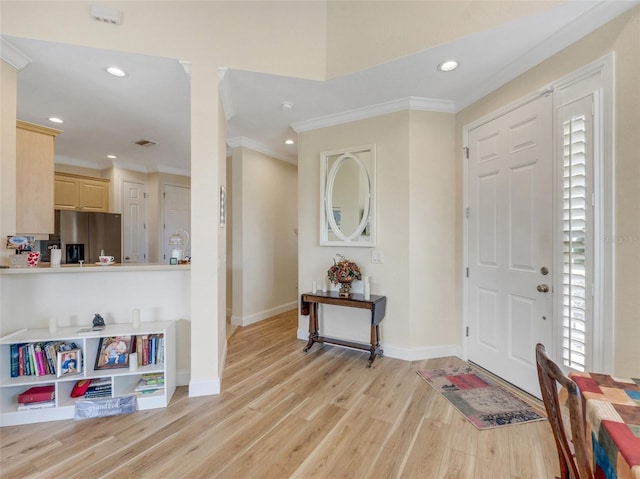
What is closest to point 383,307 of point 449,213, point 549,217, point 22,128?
point 449,213

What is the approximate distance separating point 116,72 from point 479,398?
3.99m

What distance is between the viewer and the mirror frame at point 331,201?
10.8 feet

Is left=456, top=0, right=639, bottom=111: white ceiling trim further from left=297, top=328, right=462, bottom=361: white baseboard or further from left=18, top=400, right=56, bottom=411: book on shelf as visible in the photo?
left=18, top=400, right=56, bottom=411: book on shelf

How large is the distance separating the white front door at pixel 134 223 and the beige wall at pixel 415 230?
4.54 metres

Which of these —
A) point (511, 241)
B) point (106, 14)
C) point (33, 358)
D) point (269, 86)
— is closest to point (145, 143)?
point (106, 14)

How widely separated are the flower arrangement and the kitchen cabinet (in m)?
4.55

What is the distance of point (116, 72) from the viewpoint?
2.50 meters

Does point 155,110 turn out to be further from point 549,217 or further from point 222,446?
point 549,217

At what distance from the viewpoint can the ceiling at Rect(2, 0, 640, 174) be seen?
6.97ft

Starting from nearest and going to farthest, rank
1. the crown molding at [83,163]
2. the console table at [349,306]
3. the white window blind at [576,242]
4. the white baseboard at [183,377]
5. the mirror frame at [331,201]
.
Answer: the white window blind at [576,242]
the white baseboard at [183,377]
the console table at [349,306]
the mirror frame at [331,201]
the crown molding at [83,163]

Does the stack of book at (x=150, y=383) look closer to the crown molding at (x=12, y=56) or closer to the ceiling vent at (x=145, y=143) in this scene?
the crown molding at (x=12, y=56)

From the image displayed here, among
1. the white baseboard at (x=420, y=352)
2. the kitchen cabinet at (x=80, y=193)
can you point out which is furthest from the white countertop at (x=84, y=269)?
the kitchen cabinet at (x=80, y=193)

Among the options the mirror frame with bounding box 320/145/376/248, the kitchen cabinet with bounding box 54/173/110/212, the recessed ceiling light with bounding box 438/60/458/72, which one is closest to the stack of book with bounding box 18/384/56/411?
the mirror frame with bounding box 320/145/376/248

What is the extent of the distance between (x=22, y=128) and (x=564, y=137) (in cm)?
470
